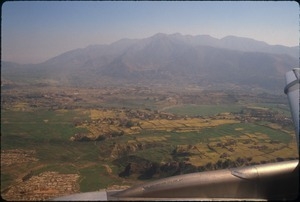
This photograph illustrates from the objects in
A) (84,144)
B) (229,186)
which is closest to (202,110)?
(84,144)

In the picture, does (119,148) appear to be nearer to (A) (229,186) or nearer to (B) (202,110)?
(A) (229,186)

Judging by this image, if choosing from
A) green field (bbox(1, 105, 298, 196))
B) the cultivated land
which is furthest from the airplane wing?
green field (bbox(1, 105, 298, 196))

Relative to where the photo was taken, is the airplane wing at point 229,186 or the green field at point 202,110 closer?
the airplane wing at point 229,186

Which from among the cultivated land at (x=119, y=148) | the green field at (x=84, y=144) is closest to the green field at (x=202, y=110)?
the cultivated land at (x=119, y=148)

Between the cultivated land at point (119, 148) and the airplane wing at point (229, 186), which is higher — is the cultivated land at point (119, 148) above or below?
below

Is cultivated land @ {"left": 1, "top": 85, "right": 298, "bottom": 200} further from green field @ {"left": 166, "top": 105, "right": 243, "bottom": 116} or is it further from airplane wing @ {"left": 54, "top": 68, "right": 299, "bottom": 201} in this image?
airplane wing @ {"left": 54, "top": 68, "right": 299, "bottom": 201}

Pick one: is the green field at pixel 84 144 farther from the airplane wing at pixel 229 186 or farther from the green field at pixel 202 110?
the airplane wing at pixel 229 186

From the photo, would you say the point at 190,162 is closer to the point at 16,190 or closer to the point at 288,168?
the point at 16,190

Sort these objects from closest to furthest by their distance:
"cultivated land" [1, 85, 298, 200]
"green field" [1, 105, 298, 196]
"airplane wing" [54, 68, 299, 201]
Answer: "airplane wing" [54, 68, 299, 201], "cultivated land" [1, 85, 298, 200], "green field" [1, 105, 298, 196]

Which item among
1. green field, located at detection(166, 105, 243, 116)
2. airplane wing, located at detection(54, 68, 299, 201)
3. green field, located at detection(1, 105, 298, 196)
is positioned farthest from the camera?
green field, located at detection(166, 105, 243, 116)

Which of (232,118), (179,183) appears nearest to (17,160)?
(179,183)
